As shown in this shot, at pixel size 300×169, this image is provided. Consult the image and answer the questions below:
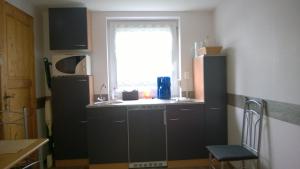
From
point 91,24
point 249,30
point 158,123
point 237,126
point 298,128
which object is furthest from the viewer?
point 91,24

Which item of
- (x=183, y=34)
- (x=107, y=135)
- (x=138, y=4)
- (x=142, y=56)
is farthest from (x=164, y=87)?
(x=138, y=4)

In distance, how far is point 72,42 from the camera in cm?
334

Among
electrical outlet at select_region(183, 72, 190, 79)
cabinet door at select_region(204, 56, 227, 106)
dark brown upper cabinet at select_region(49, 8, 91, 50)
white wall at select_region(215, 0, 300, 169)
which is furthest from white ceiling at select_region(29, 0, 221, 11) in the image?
electrical outlet at select_region(183, 72, 190, 79)

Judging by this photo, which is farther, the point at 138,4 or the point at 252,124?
the point at 138,4

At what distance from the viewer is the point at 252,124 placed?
8.42ft

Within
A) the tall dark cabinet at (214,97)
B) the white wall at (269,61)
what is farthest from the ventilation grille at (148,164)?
the white wall at (269,61)

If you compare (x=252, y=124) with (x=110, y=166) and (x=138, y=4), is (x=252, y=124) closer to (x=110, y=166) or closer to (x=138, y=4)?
(x=110, y=166)

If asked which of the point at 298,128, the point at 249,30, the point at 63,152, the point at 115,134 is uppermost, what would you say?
the point at 249,30

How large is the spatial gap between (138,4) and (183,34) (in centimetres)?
87

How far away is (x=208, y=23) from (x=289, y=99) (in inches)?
84.6

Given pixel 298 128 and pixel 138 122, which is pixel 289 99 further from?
pixel 138 122

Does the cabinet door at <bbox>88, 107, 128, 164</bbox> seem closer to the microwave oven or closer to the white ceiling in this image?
the microwave oven

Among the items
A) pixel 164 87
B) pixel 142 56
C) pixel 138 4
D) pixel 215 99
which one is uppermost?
pixel 138 4

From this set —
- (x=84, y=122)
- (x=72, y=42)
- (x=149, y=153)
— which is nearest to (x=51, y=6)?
(x=72, y=42)
